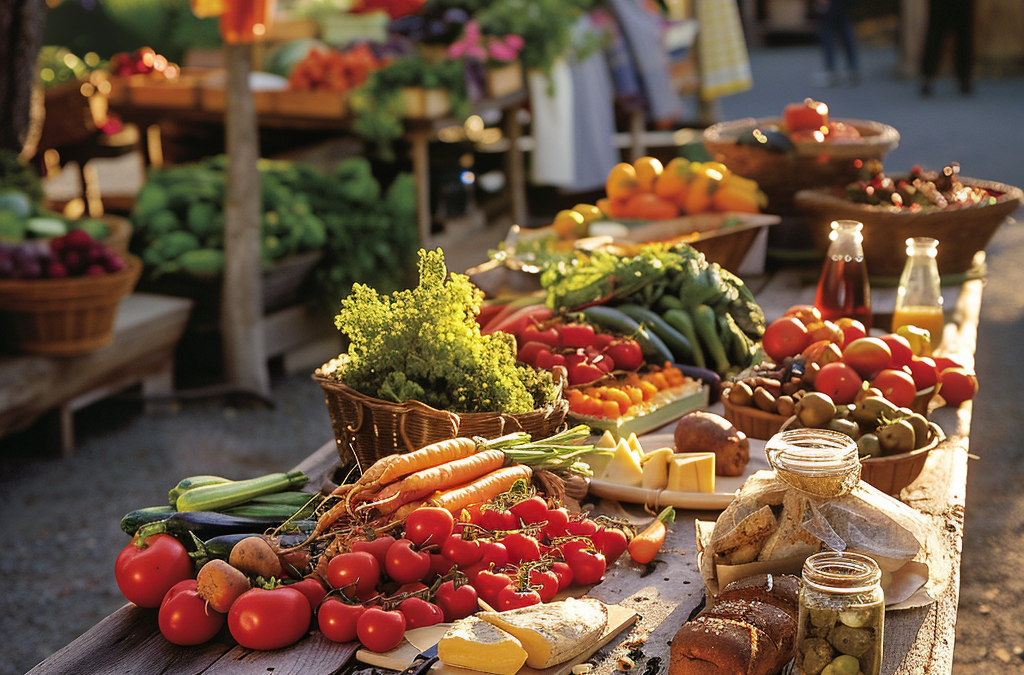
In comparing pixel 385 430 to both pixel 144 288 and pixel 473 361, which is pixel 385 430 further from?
pixel 144 288

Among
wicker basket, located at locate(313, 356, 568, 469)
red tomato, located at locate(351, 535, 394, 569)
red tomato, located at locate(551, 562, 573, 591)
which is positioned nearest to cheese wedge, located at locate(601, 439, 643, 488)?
wicker basket, located at locate(313, 356, 568, 469)

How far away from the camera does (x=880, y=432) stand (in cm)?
197

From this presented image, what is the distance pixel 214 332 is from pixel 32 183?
4.02 ft

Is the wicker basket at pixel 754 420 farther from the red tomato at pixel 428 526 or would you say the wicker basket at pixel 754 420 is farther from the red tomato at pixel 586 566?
the red tomato at pixel 428 526

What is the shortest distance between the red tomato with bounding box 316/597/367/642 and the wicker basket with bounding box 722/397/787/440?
1.01m

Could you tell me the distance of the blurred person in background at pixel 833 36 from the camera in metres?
13.7

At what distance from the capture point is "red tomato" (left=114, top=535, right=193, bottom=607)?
5.59ft

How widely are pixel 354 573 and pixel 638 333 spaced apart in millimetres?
1248

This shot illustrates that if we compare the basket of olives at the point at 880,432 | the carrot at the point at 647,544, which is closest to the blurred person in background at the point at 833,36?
the basket of olives at the point at 880,432

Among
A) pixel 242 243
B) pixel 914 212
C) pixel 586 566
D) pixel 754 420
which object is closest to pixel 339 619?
pixel 586 566

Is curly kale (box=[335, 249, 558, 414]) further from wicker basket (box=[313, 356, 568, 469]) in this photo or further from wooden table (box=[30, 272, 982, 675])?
wooden table (box=[30, 272, 982, 675])

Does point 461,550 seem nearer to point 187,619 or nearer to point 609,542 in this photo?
point 609,542

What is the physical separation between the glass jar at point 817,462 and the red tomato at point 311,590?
2.48ft

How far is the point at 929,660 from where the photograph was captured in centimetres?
151
